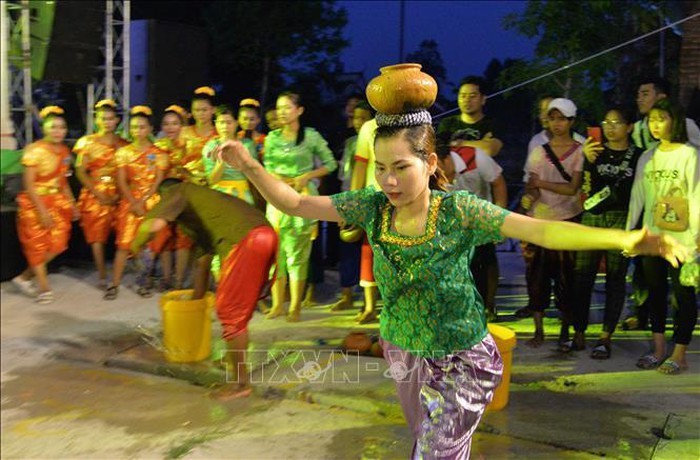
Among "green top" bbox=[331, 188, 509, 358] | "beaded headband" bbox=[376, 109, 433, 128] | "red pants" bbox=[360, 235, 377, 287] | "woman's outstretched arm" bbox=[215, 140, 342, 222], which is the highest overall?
"beaded headband" bbox=[376, 109, 433, 128]

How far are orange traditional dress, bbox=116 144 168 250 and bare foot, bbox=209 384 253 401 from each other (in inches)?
121

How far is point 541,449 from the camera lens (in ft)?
11.4

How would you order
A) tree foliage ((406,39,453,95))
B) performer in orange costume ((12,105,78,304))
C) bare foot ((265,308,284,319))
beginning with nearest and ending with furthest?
tree foliage ((406,39,453,95)) < bare foot ((265,308,284,319)) < performer in orange costume ((12,105,78,304))

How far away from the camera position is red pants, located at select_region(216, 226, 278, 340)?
165 inches

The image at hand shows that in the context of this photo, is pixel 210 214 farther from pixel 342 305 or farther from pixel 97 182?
pixel 97 182

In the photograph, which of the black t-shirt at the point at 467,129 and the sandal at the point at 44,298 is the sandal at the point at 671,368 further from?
the sandal at the point at 44,298

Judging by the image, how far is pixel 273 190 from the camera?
2.41 meters

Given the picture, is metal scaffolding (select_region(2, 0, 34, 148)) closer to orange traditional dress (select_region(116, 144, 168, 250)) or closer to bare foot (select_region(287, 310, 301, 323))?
orange traditional dress (select_region(116, 144, 168, 250))

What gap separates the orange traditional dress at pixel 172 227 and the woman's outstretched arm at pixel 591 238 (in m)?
4.94

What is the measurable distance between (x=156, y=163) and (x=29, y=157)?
1108 mm

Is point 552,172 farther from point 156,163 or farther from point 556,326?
point 156,163

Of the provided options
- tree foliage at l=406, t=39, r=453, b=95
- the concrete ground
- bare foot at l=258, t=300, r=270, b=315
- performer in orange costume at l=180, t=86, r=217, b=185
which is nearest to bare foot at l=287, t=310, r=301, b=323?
the concrete ground

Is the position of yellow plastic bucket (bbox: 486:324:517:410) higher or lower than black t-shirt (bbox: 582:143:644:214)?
lower

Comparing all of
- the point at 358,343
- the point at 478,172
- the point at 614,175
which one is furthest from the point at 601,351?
the point at 358,343
